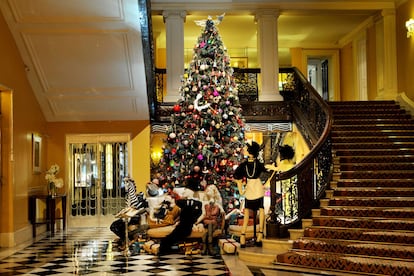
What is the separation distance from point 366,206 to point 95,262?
4.08 metres

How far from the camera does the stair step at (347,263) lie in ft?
20.9

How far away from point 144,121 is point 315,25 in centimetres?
609

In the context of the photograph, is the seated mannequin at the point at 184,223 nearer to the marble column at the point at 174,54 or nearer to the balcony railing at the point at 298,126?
the balcony railing at the point at 298,126

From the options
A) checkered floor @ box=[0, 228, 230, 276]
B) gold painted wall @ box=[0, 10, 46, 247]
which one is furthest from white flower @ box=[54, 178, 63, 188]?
checkered floor @ box=[0, 228, 230, 276]

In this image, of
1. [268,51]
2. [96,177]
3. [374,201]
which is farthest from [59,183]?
[374,201]

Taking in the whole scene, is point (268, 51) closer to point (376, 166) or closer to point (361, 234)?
point (376, 166)

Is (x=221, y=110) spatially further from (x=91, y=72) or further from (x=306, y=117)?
(x=91, y=72)

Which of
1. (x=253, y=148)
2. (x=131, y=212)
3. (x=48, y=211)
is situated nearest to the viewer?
(x=253, y=148)

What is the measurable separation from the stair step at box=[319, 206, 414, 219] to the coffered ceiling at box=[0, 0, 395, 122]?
15.0ft

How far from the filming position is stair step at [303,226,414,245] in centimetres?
727

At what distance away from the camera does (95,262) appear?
795 centimetres

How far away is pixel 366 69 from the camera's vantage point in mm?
15938

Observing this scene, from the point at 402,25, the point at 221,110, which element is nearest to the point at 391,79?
the point at 402,25

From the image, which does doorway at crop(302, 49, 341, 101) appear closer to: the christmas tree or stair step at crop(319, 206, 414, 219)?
the christmas tree
